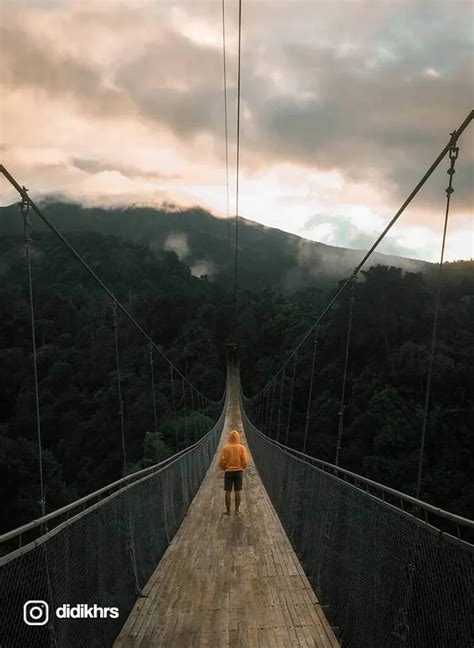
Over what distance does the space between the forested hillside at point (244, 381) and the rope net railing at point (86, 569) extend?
12352 millimetres

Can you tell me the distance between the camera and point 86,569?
301 centimetres

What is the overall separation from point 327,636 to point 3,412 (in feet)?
131

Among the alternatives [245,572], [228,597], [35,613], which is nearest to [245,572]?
[245,572]

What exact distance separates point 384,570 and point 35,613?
1493 mm

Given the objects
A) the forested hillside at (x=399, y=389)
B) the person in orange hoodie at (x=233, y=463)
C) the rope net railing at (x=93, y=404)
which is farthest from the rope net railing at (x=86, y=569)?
the forested hillside at (x=399, y=389)

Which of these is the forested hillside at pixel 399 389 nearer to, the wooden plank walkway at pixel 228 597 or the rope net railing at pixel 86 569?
the wooden plank walkway at pixel 228 597

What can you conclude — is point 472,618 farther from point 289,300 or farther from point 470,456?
point 289,300

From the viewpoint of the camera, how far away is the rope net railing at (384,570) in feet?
6.84

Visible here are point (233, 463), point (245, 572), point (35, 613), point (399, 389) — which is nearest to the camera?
point (35, 613)

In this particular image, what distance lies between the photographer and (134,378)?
47.7 metres

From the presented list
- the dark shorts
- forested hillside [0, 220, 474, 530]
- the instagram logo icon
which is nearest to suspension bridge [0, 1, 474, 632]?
the instagram logo icon

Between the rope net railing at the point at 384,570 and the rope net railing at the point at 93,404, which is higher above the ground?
the rope net railing at the point at 384,570

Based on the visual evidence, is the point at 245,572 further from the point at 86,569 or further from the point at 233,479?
the point at 233,479

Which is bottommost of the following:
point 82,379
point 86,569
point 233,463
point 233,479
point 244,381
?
point 244,381
